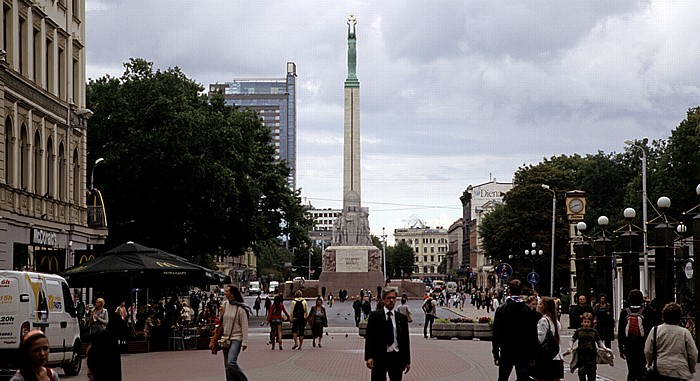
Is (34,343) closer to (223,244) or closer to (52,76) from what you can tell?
(52,76)

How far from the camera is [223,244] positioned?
6219 centimetres

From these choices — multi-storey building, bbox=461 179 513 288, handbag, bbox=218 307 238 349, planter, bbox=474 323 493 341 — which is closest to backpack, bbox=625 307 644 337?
handbag, bbox=218 307 238 349

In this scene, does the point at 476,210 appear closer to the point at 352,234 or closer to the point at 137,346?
A: the point at 352,234

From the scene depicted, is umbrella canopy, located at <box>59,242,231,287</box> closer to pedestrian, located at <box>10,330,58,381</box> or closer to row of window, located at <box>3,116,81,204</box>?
row of window, located at <box>3,116,81,204</box>

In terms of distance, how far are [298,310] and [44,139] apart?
39.1ft

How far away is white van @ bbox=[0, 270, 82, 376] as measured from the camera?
65.3 feet

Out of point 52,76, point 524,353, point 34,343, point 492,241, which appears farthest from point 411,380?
point 492,241

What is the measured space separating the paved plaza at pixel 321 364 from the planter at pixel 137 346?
0.49m

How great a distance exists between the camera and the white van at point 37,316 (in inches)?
783

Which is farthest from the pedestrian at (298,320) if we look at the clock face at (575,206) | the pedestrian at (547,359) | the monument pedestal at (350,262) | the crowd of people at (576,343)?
the monument pedestal at (350,262)

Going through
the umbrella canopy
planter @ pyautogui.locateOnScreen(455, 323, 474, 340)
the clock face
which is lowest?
planter @ pyautogui.locateOnScreen(455, 323, 474, 340)

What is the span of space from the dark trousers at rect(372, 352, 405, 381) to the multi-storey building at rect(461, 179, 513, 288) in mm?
148205

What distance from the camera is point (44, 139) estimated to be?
38688 millimetres

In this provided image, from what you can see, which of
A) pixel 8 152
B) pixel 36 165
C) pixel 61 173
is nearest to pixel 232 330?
pixel 8 152
